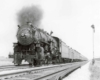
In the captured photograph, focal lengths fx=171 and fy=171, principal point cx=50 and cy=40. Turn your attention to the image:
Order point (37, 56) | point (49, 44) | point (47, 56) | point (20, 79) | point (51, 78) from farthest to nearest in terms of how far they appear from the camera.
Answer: point (49, 44) → point (47, 56) → point (37, 56) → point (51, 78) → point (20, 79)

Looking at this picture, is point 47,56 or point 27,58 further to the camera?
point 47,56

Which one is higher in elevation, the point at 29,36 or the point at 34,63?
the point at 29,36

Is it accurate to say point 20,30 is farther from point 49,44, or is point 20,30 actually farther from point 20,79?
point 20,79

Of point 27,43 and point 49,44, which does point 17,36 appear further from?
point 49,44

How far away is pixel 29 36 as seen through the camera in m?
14.2

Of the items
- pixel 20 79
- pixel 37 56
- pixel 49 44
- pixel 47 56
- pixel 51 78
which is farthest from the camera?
pixel 49 44

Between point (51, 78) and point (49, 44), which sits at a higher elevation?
point (49, 44)

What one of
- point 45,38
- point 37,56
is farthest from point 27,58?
point 45,38

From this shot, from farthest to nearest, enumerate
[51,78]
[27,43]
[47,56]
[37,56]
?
[47,56] → [27,43] → [37,56] → [51,78]

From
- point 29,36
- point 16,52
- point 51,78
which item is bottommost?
point 51,78

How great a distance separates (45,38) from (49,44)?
74 cm

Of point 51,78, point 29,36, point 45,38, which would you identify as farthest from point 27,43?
point 51,78

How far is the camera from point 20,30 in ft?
48.0

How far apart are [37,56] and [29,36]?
74.4 inches
